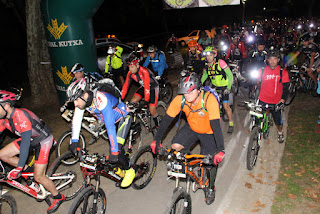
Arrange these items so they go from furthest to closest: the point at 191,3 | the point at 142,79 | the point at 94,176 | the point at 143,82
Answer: the point at 191,3 → the point at 143,82 → the point at 142,79 → the point at 94,176

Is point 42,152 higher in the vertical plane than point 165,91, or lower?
lower

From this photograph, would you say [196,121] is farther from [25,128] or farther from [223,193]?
[25,128]

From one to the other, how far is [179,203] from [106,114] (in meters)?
1.85

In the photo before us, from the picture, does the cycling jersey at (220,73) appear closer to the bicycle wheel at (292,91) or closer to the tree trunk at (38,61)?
the bicycle wheel at (292,91)

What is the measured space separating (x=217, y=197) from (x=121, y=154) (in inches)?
84.6

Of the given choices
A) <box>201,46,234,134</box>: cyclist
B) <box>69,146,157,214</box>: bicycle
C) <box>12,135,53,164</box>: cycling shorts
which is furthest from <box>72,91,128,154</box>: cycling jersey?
<box>201,46,234,134</box>: cyclist

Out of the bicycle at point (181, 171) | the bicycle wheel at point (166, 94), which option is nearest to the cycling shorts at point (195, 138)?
the bicycle at point (181, 171)

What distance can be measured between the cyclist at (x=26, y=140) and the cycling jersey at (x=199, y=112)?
2343 millimetres

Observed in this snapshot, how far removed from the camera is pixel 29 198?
5.38 metres

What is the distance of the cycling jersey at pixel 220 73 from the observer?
702 centimetres

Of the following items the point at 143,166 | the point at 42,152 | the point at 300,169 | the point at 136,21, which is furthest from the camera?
the point at 136,21

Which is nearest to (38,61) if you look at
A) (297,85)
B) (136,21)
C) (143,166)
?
(143,166)

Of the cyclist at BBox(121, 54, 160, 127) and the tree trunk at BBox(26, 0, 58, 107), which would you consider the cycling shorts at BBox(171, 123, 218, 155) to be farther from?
the tree trunk at BBox(26, 0, 58, 107)

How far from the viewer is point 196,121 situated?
4.42 metres
